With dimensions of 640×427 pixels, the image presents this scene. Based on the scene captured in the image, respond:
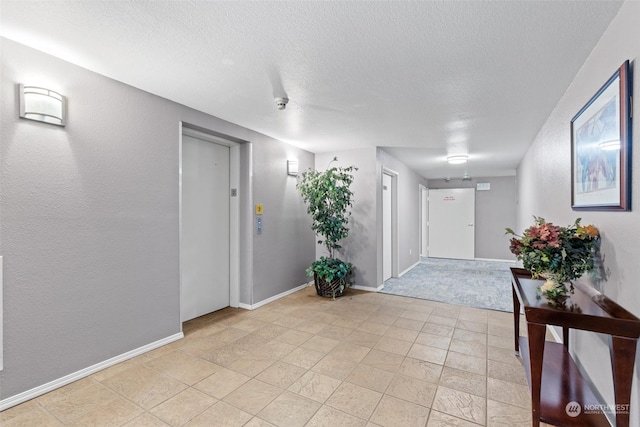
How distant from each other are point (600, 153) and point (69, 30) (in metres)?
3.12

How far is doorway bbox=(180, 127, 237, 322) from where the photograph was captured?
3256 mm

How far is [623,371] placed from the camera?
1237mm

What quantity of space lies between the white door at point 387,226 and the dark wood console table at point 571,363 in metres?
3.35

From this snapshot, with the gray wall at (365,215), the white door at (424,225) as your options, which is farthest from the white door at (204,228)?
the white door at (424,225)

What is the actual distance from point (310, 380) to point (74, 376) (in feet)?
5.53

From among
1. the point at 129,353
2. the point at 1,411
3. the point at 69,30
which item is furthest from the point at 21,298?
the point at 69,30

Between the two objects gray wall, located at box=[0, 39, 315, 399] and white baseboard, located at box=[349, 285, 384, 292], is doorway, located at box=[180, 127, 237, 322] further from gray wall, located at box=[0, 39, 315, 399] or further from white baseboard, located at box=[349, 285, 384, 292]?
white baseboard, located at box=[349, 285, 384, 292]

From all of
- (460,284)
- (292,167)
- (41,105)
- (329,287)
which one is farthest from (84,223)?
(460,284)

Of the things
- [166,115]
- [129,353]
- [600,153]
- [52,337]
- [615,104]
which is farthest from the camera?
[166,115]

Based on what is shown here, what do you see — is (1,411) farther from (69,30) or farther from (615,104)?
(615,104)

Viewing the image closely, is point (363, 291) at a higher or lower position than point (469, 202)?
lower

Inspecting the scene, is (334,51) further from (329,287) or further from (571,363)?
(329,287)

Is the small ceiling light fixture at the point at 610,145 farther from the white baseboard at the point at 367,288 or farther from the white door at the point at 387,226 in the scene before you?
the white door at the point at 387,226

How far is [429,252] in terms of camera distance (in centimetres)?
833
